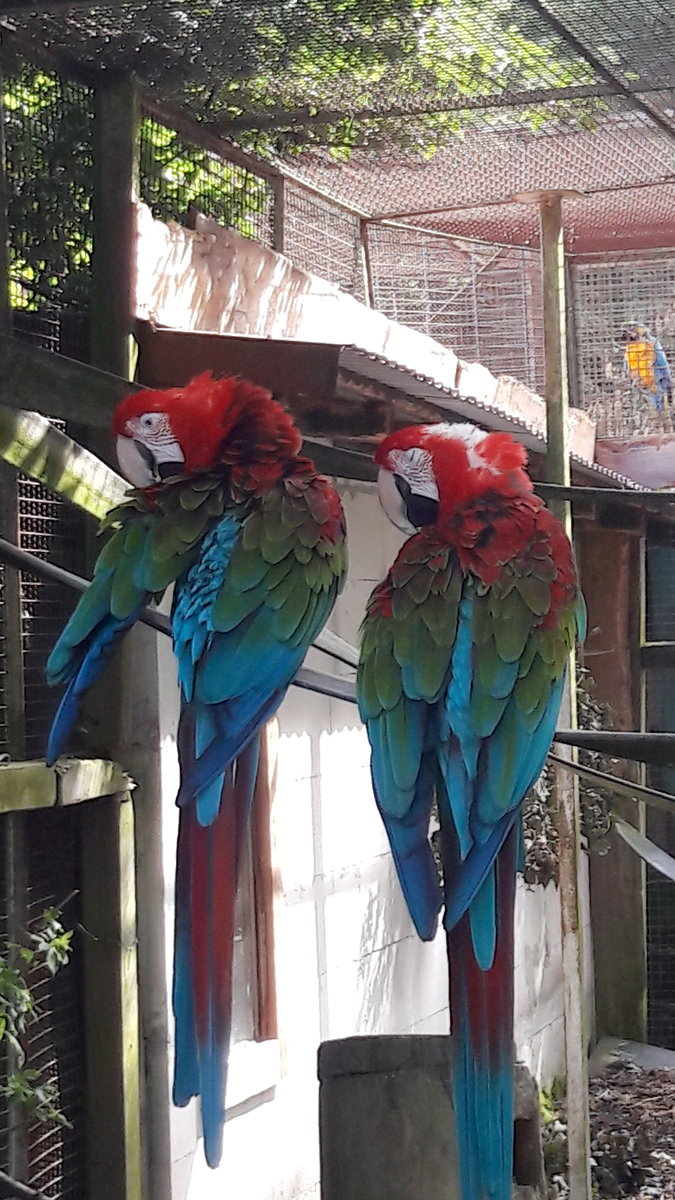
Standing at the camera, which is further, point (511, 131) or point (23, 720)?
point (511, 131)

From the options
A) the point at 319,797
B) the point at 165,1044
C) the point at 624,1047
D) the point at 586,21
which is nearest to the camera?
the point at 586,21

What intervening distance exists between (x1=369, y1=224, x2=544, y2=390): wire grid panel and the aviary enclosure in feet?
1.40

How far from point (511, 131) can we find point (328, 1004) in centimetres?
157

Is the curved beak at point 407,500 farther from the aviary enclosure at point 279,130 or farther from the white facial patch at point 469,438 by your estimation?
the aviary enclosure at point 279,130

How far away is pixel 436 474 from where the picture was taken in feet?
3.19

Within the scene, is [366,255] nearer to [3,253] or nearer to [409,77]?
[409,77]

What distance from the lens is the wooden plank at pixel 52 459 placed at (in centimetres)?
132

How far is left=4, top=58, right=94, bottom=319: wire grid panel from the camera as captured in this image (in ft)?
6.13

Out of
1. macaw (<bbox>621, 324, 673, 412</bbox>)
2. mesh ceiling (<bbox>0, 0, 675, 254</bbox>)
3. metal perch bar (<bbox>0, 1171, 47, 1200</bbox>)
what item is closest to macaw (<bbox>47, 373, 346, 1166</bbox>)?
metal perch bar (<bbox>0, 1171, 47, 1200</bbox>)

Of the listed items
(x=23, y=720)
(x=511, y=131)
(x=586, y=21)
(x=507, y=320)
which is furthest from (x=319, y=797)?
(x=507, y=320)

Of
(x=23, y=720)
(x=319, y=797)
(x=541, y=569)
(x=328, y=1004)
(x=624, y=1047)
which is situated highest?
(x=541, y=569)

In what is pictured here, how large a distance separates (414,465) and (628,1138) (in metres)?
2.77

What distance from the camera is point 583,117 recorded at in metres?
2.17

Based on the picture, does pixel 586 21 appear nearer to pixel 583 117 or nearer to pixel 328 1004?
pixel 583 117
